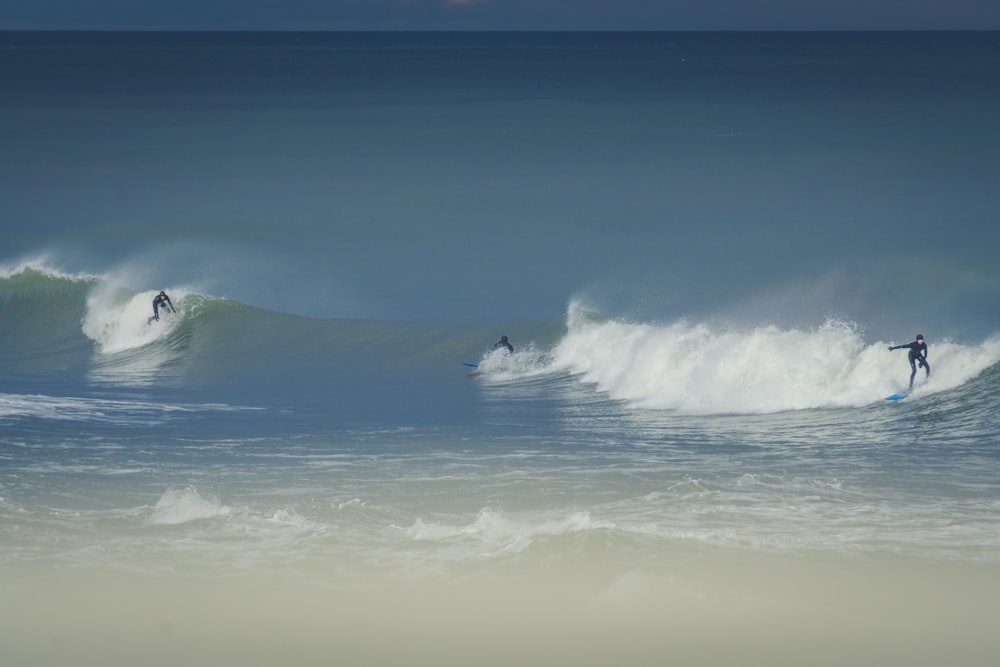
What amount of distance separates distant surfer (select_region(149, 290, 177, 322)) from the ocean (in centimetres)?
20

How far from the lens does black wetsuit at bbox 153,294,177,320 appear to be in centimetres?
2659

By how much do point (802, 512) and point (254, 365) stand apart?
41.6 feet

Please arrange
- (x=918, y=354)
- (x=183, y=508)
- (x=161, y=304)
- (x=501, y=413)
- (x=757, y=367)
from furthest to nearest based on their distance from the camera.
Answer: (x=161, y=304)
(x=757, y=367)
(x=918, y=354)
(x=501, y=413)
(x=183, y=508)

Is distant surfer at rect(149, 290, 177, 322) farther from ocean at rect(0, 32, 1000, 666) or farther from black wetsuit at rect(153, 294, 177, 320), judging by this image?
ocean at rect(0, 32, 1000, 666)

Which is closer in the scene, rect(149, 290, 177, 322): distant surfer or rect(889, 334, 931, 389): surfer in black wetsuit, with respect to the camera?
rect(889, 334, 931, 389): surfer in black wetsuit

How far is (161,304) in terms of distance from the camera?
27156mm

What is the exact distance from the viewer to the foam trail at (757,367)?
19312 mm

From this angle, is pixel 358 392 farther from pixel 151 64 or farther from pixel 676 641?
pixel 151 64

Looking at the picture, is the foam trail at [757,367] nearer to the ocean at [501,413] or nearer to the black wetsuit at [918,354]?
the ocean at [501,413]

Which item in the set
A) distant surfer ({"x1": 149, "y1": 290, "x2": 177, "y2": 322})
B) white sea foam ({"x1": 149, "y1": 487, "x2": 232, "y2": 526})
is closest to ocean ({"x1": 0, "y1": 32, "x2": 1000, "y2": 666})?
white sea foam ({"x1": 149, "y1": 487, "x2": 232, "y2": 526})

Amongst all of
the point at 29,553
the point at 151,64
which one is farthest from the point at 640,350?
the point at 151,64

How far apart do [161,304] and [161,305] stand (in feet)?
0.32

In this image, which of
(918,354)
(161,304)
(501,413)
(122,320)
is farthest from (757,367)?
(122,320)

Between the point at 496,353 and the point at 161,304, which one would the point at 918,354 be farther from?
the point at 161,304
